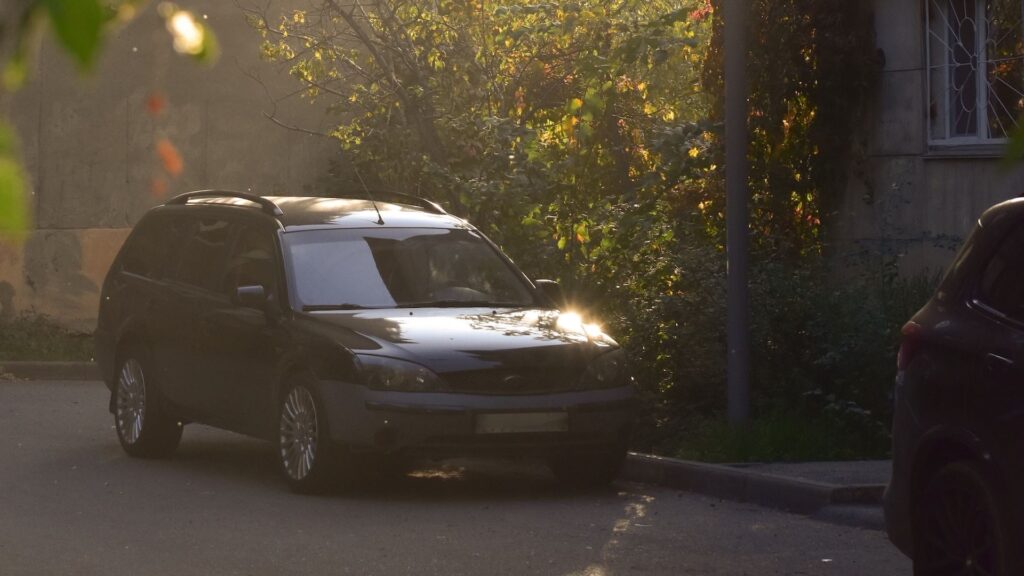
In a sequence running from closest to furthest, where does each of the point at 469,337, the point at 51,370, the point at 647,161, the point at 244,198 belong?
the point at 469,337
the point at 244,198
the point at 647,161
the point at 51,370

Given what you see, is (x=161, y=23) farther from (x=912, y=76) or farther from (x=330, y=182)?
(x=330, y=182)

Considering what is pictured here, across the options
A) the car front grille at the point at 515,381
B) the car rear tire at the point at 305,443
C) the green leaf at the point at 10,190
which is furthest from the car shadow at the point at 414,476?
the green leaf at the point at 10,190

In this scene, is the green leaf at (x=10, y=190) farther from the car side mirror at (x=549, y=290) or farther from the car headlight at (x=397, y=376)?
the car side mirror at (x=549, y=290)

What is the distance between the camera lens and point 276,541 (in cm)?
827

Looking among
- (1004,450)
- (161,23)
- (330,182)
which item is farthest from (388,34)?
(161,23)

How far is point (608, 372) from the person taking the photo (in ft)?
33.5

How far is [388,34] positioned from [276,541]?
8705mm

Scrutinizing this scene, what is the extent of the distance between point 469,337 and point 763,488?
1.87 metres

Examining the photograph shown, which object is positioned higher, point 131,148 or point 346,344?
point 131,148

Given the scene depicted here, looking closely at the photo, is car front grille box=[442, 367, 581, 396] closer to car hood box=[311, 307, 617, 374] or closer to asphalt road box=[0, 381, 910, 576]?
car hood box=[311, 307, 617, 374]

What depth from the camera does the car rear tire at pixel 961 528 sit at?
553cm

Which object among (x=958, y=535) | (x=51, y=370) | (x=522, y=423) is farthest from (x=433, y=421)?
(x=51, y=370)

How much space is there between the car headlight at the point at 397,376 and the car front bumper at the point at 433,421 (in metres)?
0.04

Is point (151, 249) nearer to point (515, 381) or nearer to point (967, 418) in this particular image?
point (515, 381)
